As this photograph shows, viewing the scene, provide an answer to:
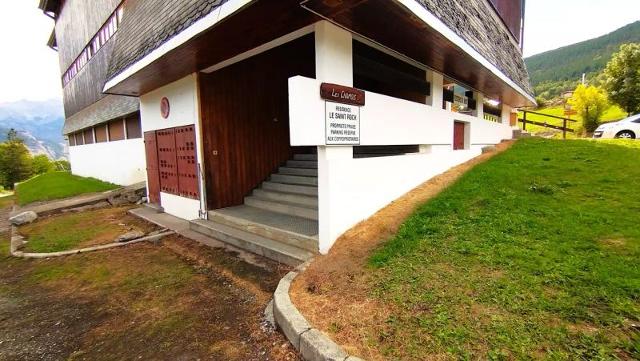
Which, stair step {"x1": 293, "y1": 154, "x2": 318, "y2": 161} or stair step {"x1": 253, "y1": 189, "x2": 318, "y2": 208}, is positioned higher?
stair step {"x1": 293, "y1": 154, "x2": 318, "y2": 161}

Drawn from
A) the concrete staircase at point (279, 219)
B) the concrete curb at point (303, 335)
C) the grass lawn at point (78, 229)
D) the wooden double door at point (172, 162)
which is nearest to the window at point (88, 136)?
the grass lawn at point (78, 229)

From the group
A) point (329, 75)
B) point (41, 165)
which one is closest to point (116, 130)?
point (329, 75)

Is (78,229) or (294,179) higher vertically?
(294,179)

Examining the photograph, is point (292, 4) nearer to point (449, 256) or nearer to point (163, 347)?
point (449, 256)

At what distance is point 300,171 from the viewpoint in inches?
281

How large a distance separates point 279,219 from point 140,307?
2691 millimetres

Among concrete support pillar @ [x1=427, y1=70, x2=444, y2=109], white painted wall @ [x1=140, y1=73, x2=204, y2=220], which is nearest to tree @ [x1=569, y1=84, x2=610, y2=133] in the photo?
concrete support pillar @ [x1=427, y1=70, x2=444, y2=109]

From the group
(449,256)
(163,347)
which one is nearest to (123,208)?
(163,347)

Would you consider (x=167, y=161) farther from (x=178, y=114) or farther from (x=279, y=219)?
(x=279, y=219)

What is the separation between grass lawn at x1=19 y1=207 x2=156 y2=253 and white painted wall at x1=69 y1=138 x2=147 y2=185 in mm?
3641

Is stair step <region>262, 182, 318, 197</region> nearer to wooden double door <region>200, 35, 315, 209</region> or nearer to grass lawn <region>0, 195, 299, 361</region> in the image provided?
wooden double door <region>200, 35, 315, 209</region>

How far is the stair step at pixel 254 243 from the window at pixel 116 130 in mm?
10175

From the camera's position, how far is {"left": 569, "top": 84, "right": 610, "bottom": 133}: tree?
21000mm

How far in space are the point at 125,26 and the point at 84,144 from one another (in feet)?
50.2
